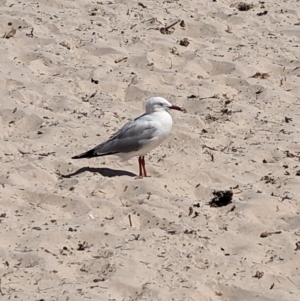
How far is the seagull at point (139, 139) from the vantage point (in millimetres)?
6227

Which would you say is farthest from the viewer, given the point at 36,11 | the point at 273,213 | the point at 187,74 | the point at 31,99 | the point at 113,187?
the point at 36,11

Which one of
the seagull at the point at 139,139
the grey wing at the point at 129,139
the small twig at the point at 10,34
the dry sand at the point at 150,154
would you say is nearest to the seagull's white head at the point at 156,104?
the seagull at the point at 139,139

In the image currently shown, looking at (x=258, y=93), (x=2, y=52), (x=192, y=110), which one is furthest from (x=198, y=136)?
(x=2, y=52)

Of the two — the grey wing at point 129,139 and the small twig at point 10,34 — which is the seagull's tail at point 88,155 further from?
the small twig at point 10,34

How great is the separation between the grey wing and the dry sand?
17 centimetres

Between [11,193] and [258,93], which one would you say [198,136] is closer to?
[258,93]

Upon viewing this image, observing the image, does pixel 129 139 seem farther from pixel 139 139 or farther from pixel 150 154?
pixel 150 154

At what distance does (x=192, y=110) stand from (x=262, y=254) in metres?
2.47

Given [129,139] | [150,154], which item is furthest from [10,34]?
[129,139]

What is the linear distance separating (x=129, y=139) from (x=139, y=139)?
78 mm

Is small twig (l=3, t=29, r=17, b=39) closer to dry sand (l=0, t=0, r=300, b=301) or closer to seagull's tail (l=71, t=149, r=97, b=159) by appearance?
dry sand (l=0, t=0, r=300, b=301)

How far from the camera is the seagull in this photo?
623cm

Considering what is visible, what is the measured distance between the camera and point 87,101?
23.9 ft

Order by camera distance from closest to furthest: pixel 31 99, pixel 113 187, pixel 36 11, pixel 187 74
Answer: pixel 113 187
pixel 31 99
pixel 187 74
pixel 36 11
